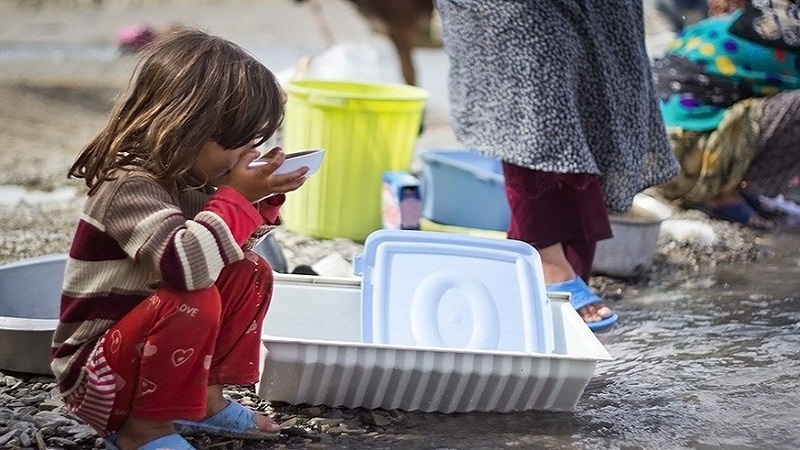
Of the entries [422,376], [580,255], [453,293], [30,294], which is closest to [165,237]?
[422,376]

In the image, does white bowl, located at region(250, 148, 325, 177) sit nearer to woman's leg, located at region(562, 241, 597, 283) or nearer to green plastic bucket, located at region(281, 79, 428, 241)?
woman's leg, located at region(562, 241, 597, 283)

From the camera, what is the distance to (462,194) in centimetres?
375

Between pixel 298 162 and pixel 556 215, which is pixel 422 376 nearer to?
pixel 298 162

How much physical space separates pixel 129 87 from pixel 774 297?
7.51 feet

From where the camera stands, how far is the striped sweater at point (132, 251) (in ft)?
5.90

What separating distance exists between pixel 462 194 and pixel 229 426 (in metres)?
1.82

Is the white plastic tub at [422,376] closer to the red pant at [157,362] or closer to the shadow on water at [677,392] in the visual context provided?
the shadow on water at [677,392]

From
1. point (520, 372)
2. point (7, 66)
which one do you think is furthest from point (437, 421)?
point (7, 66)

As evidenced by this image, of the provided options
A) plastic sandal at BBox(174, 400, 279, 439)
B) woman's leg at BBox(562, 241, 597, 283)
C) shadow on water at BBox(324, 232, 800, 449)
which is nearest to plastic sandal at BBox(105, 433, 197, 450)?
plastic sandal at BBox(174, 400, 279, 439)

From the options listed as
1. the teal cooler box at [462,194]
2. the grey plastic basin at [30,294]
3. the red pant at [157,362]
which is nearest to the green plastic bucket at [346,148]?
the teal cooler box at [462,194]

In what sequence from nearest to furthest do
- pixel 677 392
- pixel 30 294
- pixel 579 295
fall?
pixel 677 392 < pixel 30 294 < pixel 579 295

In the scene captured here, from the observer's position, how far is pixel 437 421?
226cm

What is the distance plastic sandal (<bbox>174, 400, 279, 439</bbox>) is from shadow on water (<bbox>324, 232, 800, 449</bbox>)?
0.66 ft

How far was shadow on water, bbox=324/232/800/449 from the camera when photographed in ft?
7.11
